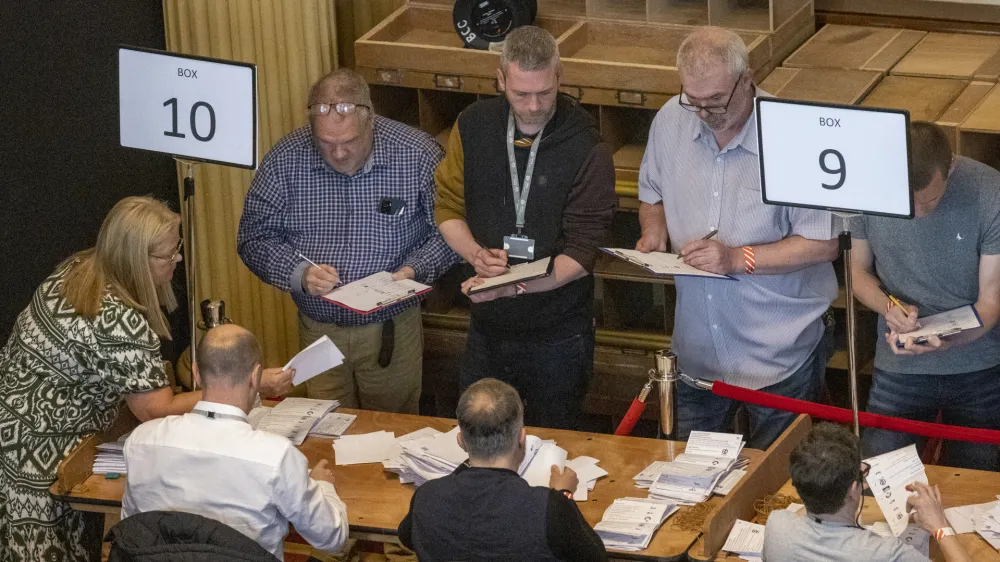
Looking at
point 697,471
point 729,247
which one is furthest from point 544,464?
point 729,247

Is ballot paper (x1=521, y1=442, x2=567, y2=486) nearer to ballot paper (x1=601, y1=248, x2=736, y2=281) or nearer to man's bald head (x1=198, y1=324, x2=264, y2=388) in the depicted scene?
ballot paper (x1=601, y1=248, x2=736, y2=281)

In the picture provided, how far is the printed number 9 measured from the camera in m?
3.52

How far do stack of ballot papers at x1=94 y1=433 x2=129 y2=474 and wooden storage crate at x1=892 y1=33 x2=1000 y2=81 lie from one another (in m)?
3.16

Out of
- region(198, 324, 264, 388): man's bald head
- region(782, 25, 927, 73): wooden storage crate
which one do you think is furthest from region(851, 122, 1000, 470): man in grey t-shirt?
region(198, 324, 264, 388): man's bald head

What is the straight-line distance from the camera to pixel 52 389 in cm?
388

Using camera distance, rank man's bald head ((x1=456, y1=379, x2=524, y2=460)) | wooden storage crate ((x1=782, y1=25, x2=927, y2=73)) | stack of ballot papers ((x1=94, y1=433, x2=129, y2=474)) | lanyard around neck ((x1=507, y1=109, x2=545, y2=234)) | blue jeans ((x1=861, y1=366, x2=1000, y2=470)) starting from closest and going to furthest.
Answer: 1. man's bald head ((x1=456, y1=379, x2=524, y2=460))
2. stack of ballot papers ((x1=94, y1=433, x2=129, y2=474))
3. blue jeans ((x1=861, y1=366, x2=1000, y2=470))
4. lanyard around neck ((x1=507, y1=109, x2=545, y2=234))
5. wooden storage crate ((x1=782, y1=25, x2=927, y2=73))

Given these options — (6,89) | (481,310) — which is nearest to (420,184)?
(481,310)

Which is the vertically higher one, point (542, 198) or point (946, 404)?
point (542, 198)

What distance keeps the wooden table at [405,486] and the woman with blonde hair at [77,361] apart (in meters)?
0.13

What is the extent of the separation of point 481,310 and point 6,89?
75.1 inches

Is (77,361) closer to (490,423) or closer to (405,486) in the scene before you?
(405,486)

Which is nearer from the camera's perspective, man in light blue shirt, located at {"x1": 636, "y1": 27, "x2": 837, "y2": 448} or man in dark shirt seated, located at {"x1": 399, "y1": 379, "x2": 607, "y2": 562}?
man in dark shirt seated, located at {"x1": 399, "y1": 379, "x2": 607, "y2": 562}

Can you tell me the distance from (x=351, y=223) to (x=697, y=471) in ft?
5.13

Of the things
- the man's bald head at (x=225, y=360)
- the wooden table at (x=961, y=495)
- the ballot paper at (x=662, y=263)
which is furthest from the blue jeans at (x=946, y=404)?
the man's bald head at (x=225, y=360)
